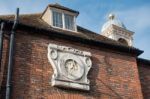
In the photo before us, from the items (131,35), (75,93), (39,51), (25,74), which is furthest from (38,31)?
(131,35)

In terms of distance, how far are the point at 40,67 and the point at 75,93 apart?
4.95 feet

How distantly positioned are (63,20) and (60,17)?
208 mm

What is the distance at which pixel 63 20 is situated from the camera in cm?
1362

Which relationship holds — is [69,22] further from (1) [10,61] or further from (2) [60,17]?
(1) [10,61]

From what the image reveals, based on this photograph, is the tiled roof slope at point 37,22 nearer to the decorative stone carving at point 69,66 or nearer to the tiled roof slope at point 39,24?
the tiled roof slope at point 39,24

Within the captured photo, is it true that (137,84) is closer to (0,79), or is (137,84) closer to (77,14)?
(77,14)

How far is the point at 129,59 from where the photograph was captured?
45.3 feet

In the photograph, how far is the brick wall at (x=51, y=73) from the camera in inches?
433

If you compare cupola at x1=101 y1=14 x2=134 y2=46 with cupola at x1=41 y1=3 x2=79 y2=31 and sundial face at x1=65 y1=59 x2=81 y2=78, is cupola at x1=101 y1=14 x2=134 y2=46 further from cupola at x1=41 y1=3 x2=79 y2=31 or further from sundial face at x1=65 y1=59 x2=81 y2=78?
sundial face at x1=65 y1=59 x2=81 y2=78

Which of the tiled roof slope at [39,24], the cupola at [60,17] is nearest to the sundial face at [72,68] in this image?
the tiled roof slope at [39,24]

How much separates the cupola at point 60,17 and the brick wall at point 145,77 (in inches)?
137

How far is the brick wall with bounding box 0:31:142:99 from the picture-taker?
1100cm

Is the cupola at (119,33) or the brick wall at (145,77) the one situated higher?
the cupola at (119,33)

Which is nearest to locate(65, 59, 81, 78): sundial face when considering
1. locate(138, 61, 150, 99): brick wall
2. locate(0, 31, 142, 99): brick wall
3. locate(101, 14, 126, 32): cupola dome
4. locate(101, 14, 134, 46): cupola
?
locate(0, 31, 142, 99): brick wall
